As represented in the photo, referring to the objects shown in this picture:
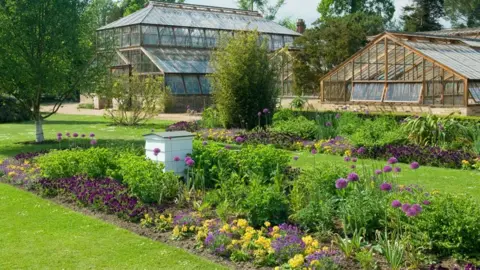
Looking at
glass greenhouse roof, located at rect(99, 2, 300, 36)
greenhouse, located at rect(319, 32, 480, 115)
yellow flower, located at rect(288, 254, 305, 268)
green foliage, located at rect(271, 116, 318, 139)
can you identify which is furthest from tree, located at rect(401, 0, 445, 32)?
yellow flower, located at rect(288, 254, 305, 268)

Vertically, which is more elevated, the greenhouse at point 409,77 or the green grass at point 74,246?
the greenhouse at point 409,77

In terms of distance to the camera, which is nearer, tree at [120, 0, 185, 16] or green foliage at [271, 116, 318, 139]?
green foliage at [271, 116, 318, 139]

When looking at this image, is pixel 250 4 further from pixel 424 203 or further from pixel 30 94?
pixel 424 203

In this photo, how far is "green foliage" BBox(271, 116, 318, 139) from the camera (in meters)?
16.6

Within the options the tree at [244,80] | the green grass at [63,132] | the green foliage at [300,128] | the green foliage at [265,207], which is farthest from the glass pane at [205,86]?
the green foliage at [265,207]

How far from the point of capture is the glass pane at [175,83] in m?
35.3

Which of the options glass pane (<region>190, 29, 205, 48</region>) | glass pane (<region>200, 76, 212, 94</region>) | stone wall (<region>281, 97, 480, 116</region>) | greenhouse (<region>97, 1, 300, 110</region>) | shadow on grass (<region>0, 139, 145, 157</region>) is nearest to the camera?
shadow on grass (<region>0, 139, 145, 157</region>)

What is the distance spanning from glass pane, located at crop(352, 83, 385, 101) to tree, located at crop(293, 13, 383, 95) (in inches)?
239

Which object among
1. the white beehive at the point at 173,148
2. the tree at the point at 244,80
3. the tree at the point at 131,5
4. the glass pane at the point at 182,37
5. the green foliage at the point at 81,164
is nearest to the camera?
the white beehive at the point at 173,148

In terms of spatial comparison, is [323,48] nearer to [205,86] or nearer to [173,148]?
[205,86]

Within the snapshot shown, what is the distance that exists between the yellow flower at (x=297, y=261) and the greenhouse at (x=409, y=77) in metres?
20.3

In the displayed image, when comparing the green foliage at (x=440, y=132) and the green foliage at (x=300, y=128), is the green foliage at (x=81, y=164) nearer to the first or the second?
the green foliage at (x=300, y=128)

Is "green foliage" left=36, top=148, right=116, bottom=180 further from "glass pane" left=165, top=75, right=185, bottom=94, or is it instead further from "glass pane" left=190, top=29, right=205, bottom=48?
"glass pane" left=190, top=29, right=205, bottom=48

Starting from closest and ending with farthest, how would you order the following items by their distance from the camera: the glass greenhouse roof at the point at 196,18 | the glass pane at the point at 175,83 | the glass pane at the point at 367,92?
the glass pane at the point at 367,92 → the glass pane at the point at 175,83 → the glass greenhouse roof at the point at 196,18
